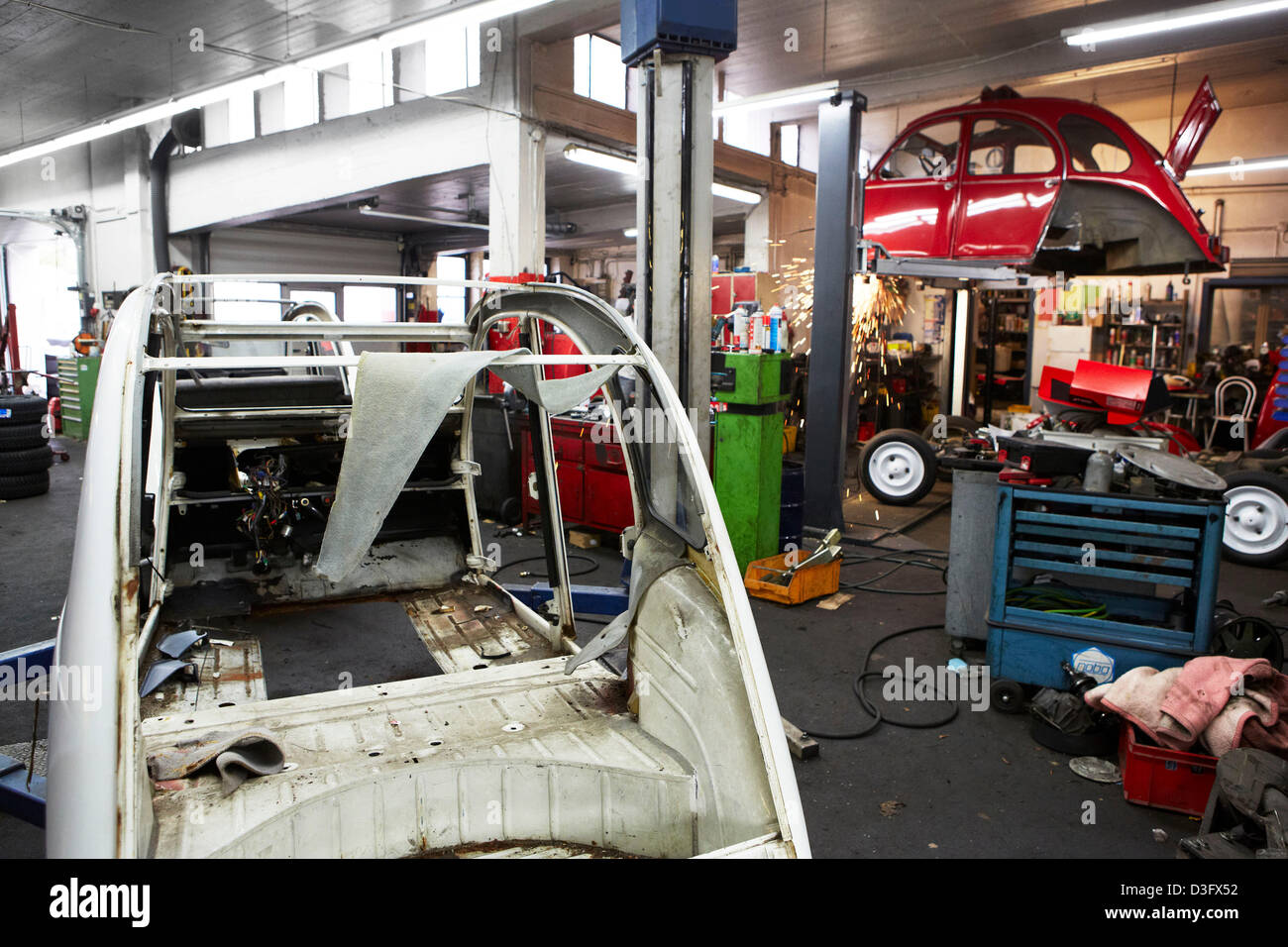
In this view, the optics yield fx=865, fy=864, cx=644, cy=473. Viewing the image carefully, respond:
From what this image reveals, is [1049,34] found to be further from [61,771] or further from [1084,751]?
[61,771]

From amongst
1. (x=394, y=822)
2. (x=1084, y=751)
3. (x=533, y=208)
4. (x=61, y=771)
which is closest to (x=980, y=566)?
Answer: (x=1084, y=751)

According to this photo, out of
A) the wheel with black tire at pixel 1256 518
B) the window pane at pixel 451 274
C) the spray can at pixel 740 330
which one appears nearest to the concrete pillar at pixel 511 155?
the spray can at pixel 740 330

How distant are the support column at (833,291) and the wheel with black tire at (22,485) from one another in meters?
7.84

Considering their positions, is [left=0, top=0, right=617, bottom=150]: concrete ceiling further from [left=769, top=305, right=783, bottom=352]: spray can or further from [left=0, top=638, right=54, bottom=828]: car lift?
[left=0, top=638, right=54, bottom=828]: car lift

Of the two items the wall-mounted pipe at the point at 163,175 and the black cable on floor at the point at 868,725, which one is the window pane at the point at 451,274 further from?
the black cable on floor at the point at 868,725

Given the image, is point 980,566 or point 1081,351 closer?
point 980,566

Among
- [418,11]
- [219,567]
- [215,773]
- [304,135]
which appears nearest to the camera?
[215,773]

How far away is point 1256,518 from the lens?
6738mm

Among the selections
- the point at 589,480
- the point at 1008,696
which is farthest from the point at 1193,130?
the point at 589,480

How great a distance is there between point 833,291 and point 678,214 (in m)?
2.75

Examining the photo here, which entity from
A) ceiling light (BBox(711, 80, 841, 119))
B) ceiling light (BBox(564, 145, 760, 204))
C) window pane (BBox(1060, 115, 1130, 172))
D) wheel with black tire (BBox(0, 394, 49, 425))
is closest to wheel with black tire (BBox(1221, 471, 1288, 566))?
window pane (BBox(1060, 115, 1130, 172))

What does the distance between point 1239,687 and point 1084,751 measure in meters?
0.68

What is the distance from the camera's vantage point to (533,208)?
8.83 m

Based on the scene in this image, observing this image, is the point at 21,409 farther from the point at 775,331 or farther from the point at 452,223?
the point at 452,223
